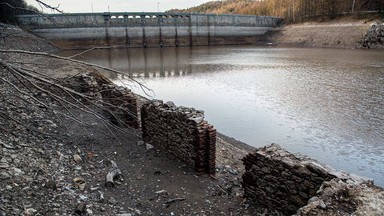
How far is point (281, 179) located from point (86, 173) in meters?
4.71

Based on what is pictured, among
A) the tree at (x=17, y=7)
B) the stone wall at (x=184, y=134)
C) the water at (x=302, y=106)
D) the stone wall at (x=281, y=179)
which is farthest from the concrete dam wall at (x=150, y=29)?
the stone wall at (x=281, y=179)

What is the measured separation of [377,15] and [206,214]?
185 ft

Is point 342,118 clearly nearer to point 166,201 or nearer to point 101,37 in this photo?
point 166,201

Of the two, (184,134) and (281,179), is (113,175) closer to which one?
(184,134)

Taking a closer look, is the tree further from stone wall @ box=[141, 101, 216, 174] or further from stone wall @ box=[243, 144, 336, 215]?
stone wall @ box=[243, 144, 336, 215]

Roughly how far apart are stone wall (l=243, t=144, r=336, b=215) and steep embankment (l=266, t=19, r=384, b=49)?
4489cm

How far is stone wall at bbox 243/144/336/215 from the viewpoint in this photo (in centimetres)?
545

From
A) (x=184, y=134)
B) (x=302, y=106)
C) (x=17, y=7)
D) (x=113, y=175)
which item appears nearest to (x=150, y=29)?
(x=302, y=106)

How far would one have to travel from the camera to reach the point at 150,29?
67.8 metres

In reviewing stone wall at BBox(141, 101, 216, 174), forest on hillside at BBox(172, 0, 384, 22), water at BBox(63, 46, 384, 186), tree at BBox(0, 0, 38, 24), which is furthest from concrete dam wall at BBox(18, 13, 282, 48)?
stone wall at BBox(141, 101, 216, 174)

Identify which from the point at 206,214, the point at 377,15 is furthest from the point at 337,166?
the point at 377,15

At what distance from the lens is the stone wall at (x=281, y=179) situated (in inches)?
215

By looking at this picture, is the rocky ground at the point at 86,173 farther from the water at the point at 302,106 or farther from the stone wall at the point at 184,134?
the water at the point at 302,106

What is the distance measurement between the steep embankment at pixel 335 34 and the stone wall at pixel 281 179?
4489cm
